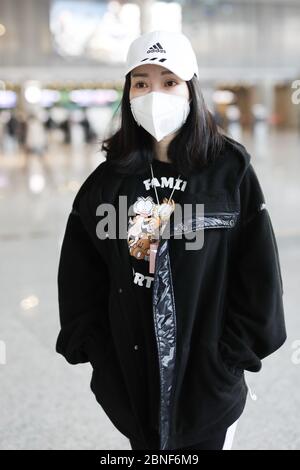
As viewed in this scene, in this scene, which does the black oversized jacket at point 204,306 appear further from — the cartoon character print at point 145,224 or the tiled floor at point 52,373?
the tiled floor at point 52,373

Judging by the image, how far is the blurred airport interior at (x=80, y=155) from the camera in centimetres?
335

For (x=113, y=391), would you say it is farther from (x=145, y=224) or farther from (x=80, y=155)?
(x=80, y=155)

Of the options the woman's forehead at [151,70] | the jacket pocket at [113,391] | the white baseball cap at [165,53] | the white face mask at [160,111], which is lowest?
the jacket pocket at [113,391]

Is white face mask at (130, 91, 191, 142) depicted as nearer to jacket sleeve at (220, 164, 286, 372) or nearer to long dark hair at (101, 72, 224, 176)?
long dark hair at (101, 72, 224, 176)

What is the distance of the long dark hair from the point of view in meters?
1.69

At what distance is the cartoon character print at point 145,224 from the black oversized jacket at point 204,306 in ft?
0.12

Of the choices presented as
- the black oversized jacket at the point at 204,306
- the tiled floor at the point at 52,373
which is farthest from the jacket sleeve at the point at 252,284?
the tiled floor at the point at 52,373

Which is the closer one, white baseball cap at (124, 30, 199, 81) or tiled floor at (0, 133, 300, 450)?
white baseball cap at (124, 30, 199, 81)

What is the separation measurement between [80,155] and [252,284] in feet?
71.9

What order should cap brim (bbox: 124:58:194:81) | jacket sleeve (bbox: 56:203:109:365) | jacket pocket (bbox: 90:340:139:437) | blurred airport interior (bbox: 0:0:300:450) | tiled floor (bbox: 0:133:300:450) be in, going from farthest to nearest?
blurred airport interior (bbox: 0:0:300:450)
tiled floor (bbox: 0:133:300:450)
jacket sleeve (bbox: 56:203:109:365)
jacket pocket (bbox: 90:340:139:437)
cap brim (bbox: 124:58:194:81)

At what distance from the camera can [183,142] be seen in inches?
67.7

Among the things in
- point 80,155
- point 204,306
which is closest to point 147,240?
point 204,306

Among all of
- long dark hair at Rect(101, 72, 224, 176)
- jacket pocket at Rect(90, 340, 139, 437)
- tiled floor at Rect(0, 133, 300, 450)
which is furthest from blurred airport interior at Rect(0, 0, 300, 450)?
jacket pocket at Rect(90, 340, 139, 437)
